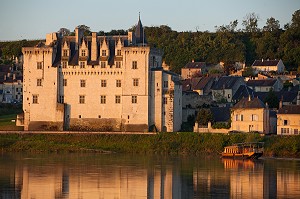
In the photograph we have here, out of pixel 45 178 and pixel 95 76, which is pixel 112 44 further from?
Answer: pixel 45 178

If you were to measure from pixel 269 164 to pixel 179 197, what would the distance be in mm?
17345

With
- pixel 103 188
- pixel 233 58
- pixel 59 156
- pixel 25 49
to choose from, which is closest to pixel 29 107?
pixel 25 49

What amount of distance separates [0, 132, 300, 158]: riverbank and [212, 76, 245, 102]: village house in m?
21.4

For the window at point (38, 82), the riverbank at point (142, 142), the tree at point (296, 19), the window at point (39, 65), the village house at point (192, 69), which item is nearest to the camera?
the riverbank at point (142, 142)

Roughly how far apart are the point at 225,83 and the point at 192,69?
22551 mm

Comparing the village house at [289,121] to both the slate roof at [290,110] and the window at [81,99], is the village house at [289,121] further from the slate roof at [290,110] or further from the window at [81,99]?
the window at [81,99]

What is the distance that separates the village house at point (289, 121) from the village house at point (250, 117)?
121 cm

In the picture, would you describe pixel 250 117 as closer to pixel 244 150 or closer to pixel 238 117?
pixel 238 117

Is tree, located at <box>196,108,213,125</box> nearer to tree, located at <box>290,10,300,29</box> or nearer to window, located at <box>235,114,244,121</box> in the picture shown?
window, located at <box>235,114,244,121</box>

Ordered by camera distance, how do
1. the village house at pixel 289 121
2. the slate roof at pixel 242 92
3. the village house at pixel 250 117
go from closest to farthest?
the village house at pixel 289 121
the village house at pixel 250 117
the slate roof at pixel 242 92

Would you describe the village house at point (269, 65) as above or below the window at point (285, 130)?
above

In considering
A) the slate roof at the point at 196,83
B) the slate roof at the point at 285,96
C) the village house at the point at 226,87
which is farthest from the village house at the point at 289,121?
the slate roof at the point at 196,83

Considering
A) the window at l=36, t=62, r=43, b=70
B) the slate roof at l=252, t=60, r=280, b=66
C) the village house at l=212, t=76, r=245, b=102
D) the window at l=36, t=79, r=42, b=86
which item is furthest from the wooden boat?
the slate roof at l=252, t=60, r=280, b=66

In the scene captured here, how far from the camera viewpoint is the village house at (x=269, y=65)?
119562mm
